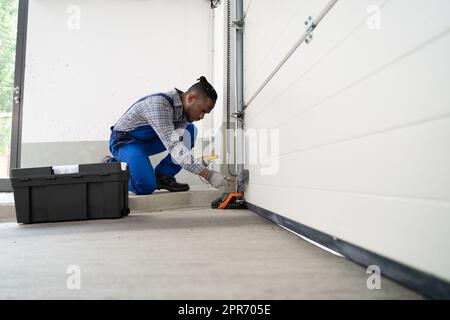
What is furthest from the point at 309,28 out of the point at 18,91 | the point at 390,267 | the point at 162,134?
the point at 18,91

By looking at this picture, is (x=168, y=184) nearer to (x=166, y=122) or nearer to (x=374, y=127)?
(x=166, y=122)

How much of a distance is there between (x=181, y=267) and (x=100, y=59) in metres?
3.35

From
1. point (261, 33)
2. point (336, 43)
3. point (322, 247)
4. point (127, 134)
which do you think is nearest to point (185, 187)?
point (127, 134)

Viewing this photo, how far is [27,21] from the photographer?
342cm

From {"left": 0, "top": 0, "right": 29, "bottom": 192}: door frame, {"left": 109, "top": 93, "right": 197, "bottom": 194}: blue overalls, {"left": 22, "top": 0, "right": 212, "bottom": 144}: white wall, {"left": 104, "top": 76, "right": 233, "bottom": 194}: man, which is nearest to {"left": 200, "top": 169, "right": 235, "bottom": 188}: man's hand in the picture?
{"left": 104, "top": 76, "right": 233, "bottom": 194}: man

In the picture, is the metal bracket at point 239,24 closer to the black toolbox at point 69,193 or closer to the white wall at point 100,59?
the white wall at point 100,59

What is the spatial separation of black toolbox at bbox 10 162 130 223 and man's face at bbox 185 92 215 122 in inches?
28.7

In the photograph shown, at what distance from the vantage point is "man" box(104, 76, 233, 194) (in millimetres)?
2076

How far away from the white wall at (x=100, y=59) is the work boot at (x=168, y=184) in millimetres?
1098

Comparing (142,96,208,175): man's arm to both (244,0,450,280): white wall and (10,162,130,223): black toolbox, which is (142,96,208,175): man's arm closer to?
(10,162,130,223): black toolbox

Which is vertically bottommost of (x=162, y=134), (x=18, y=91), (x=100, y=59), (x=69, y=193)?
(x=69, y=193)

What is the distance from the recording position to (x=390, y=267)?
2.33ft
